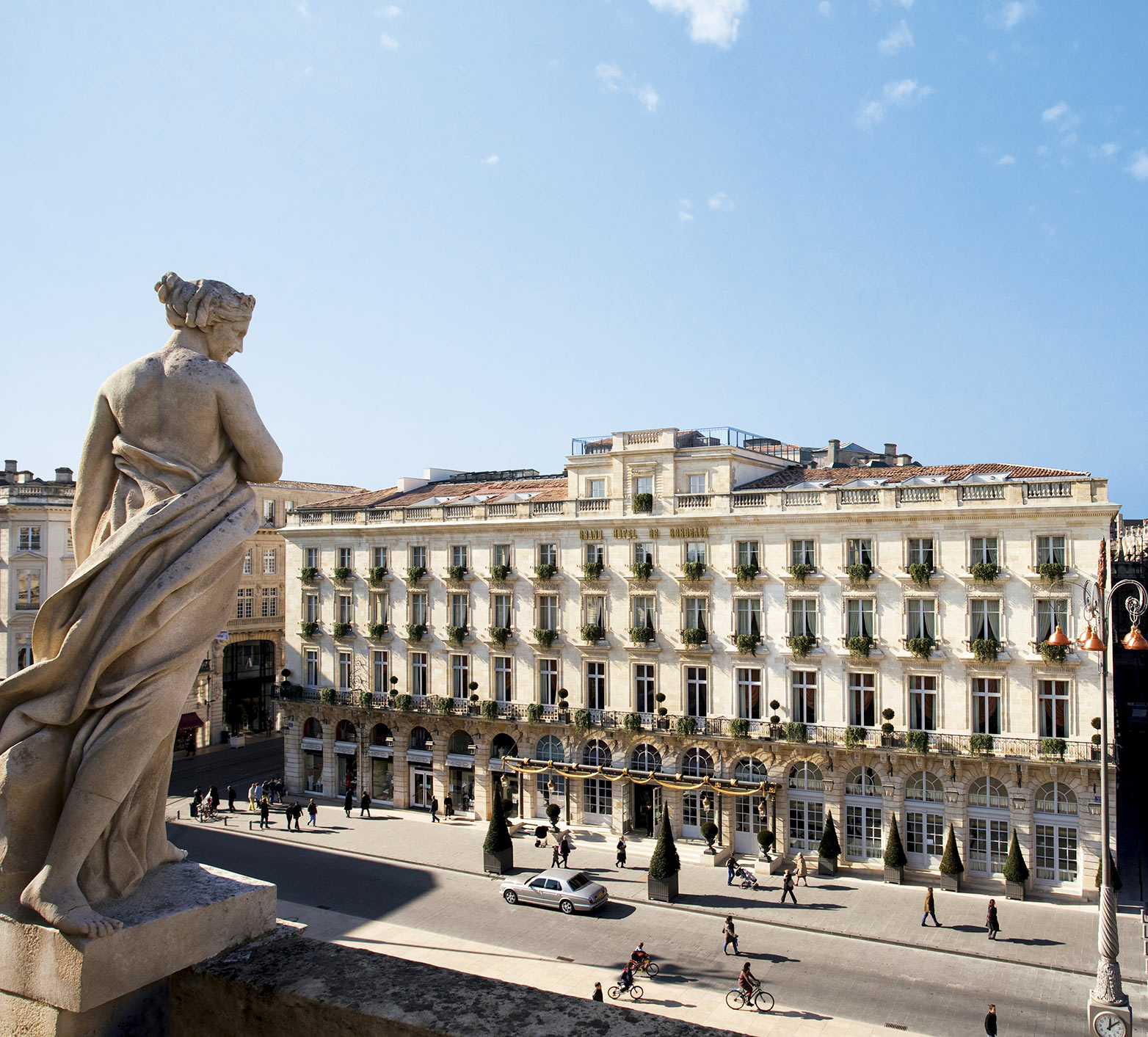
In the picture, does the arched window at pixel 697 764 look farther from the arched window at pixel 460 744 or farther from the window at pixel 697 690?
the arched window at pixel 460 744

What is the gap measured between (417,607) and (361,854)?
14.4 metres

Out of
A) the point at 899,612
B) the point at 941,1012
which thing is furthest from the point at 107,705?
the point at 899,612

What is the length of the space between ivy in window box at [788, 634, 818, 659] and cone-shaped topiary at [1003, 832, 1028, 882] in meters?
11.0

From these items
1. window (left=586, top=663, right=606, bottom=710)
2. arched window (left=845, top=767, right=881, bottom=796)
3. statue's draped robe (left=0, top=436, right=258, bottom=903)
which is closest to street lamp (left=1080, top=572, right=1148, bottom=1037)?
arched window (left=845, top=767, right=881, bottom=796)

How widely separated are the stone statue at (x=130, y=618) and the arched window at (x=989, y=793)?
134 feet

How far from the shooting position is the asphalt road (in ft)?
90.1

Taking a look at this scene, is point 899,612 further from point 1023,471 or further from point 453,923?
point 453,923

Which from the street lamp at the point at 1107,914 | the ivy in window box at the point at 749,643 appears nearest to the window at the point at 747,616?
the ivy in window box at the point at 749,643

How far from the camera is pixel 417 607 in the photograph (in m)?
53.7

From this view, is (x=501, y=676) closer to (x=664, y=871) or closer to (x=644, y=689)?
(x=644, y=689)

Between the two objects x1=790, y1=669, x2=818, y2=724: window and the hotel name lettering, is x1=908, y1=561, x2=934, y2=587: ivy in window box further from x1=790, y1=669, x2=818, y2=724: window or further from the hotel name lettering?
the hotel name lettering

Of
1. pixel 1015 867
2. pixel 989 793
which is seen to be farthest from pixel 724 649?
pixel 1015 867

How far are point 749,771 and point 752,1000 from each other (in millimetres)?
17890

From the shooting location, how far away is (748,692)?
45.4 m
